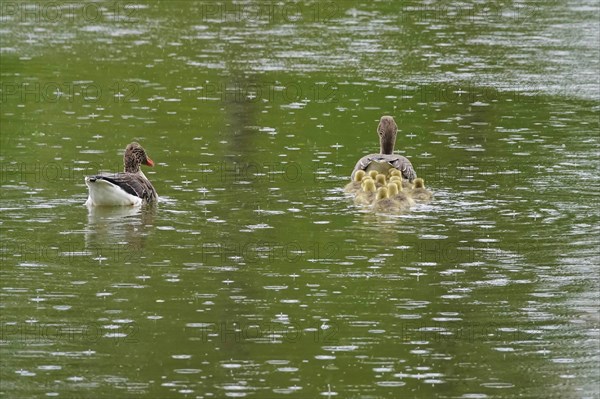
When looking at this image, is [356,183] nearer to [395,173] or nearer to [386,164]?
[395,173]

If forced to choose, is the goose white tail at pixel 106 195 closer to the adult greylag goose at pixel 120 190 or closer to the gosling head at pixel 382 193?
the adult greylag goose at pixel 120 190

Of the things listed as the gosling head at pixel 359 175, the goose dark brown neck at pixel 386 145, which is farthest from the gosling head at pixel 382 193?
the goose dark brown neck at pixel 386 145

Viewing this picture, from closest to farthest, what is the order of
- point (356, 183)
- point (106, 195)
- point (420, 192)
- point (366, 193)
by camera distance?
point (106, 195) → point (366, 193) → point (420, 192) → point (356, 183)

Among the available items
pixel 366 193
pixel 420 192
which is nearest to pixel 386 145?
pixel 420 192

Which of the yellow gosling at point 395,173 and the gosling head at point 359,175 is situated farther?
the yellow gosling at point 395,173

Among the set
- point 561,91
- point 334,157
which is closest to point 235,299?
point 334,157

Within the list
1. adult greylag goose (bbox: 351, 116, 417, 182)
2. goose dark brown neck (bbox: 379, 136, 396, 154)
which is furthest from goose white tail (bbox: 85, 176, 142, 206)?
goose dark brown neck (bbox: 379, 136, 396, 154)

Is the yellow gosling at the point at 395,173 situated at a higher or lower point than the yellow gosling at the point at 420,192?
higher

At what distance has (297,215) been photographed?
67.4 ft

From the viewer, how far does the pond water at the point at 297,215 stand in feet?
46.8

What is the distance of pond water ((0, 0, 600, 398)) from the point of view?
561 inches

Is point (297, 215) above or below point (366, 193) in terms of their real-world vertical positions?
below

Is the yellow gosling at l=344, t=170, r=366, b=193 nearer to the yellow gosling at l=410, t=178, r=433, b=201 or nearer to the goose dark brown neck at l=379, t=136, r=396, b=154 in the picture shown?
the yellow gosling at l=410, t=178, r=433, b=201

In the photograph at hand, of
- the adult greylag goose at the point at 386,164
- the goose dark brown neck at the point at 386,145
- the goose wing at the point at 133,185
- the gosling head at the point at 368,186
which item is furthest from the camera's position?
the goose dark brown neck at the point at 386,145
